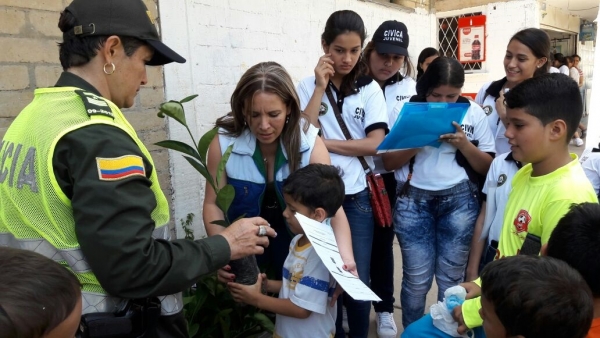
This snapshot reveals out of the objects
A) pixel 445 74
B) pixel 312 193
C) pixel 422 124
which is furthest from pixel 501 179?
pixel 312 193

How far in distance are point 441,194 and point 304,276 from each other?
0.96 metres

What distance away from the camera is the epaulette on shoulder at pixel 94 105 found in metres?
1.22

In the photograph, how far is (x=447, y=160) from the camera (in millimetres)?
2510

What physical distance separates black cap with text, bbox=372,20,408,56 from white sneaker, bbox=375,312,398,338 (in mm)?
1683

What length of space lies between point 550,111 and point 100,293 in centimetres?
168

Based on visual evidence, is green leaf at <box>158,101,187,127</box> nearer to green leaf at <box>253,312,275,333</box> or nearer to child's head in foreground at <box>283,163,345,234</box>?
child's head in foreground at <box>283,163,345,234</box>

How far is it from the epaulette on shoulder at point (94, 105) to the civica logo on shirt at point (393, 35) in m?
2.21

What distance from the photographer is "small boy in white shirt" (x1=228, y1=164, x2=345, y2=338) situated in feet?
6.28

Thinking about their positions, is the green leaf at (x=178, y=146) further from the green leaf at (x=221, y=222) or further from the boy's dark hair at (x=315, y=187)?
the boy's dark hair at (x=315, y=187)

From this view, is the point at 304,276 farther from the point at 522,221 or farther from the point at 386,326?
the point at 386,326

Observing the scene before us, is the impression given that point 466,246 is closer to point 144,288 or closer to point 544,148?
point 544,148

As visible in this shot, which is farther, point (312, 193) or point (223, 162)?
point (223, 162)

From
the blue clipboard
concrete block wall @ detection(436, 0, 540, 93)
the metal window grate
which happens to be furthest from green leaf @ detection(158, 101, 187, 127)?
the metal window grate

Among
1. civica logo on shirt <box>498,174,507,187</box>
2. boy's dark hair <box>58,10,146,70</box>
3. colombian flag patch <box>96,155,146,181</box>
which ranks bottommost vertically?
civica logo on shirt <box>498,174,507,187</box>
